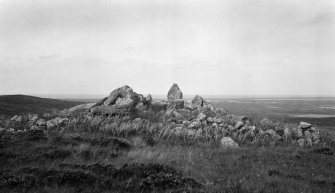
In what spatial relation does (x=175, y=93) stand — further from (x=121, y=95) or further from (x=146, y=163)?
(x=146, y=163)

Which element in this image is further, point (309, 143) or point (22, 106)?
point (22, 106)

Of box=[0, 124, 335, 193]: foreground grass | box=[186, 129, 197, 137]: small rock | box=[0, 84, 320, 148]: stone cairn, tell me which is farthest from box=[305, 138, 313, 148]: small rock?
box=[186, 129, 197, 137]: small rock

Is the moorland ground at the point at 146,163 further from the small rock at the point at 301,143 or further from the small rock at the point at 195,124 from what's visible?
the small rock at the point at 195,124

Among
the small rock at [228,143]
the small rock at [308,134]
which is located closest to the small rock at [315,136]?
the small rock at [308,134]

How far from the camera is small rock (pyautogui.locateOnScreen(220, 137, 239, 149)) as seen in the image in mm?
14372

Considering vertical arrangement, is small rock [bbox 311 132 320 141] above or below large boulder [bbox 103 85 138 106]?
below

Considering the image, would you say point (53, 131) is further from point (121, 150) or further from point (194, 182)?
point (194, 182)

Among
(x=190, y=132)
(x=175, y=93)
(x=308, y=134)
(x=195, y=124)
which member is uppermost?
(x=175, y=93)

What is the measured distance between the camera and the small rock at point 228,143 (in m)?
14.4

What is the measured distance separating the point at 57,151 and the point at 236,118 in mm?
13632

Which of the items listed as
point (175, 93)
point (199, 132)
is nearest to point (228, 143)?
point (199, 132)

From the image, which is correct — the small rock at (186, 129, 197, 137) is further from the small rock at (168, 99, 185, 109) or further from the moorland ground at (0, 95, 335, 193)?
the small rock at (168, 99, 185, 109)

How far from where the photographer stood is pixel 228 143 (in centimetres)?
1462

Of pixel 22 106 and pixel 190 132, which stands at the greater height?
pixel 190 132
